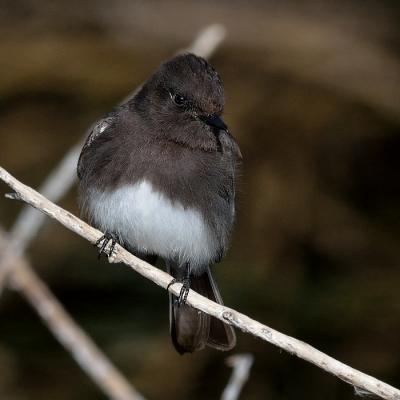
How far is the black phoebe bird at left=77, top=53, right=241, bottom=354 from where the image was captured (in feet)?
14.1

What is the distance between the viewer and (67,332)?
138 inches

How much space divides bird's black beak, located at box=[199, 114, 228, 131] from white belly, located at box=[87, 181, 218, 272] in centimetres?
48

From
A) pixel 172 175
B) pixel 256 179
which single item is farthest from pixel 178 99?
pixel 256 179

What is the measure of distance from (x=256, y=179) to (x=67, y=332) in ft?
11.5

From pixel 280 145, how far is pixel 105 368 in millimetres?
3782

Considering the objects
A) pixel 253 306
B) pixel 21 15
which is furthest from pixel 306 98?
pixel 21 15

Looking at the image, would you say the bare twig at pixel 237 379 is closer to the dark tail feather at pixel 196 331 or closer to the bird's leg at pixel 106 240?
the dark tail feather at pixel 196 331

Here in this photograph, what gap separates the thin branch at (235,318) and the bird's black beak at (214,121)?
88 cm

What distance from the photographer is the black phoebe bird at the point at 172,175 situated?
4.31 meters

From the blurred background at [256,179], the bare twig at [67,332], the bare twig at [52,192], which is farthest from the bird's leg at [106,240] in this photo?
the blurred background at [256,179]

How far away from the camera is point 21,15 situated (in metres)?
7.07

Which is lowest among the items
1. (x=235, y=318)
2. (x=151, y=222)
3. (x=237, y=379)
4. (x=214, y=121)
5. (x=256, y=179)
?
(x=237, y=379)

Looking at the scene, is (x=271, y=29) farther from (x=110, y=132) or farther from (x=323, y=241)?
(x=110, y=132)

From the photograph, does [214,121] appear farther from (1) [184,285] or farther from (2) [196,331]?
(2) [196,331]
